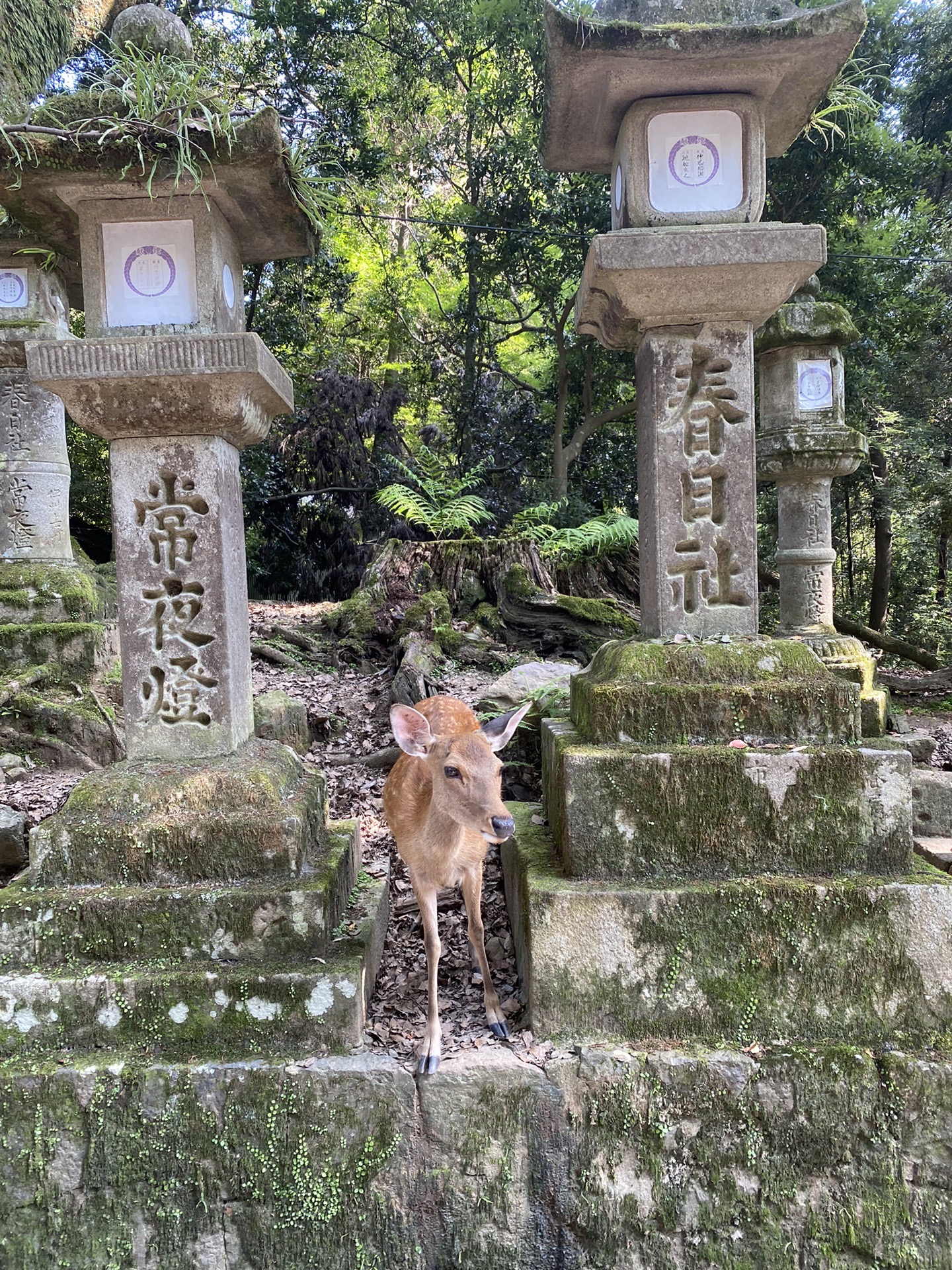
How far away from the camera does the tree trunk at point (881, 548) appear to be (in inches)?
423

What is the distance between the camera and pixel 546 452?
1426 centimetres

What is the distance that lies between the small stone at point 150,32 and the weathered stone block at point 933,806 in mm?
5568

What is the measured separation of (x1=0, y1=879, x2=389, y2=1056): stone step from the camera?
2.87 metres

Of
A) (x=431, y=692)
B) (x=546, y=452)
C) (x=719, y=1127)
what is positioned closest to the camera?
(x=719, y=1127)

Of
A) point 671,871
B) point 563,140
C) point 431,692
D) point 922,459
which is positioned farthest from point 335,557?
point 671,871

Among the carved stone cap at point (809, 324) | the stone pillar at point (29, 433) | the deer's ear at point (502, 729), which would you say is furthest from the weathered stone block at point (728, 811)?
the stone pillar at point (29, 433)

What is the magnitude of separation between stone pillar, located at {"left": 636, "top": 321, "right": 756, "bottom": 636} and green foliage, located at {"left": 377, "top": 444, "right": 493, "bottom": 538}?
20.7 ft

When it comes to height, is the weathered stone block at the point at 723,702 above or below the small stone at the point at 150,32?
below

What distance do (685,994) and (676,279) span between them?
9.09ft

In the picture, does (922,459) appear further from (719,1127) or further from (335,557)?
(719,1127)

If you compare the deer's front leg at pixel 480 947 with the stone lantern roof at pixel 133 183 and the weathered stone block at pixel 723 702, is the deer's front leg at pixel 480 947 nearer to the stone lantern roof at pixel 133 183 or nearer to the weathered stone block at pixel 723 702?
the weathered stone block at pixel 723 702

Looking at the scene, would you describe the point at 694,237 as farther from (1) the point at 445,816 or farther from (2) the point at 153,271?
(1) the point at 445,816

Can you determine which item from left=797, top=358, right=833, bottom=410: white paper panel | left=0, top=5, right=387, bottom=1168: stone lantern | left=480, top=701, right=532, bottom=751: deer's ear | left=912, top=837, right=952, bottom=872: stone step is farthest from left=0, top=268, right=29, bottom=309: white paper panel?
left=912, top=837, right=952, bottom=872: stone step

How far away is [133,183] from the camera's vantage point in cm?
314
